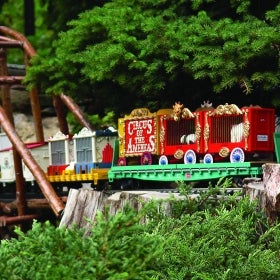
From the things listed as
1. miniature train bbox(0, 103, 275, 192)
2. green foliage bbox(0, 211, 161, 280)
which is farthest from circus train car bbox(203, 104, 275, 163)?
green foliage bbox(0, 211, 161, 280)

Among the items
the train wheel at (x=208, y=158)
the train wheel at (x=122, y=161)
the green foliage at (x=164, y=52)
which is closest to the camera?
the green foliage at (x=164, y=52)

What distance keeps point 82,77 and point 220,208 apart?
3768 mm

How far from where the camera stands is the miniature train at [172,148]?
9.13m

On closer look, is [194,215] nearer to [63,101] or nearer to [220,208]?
[220,208]

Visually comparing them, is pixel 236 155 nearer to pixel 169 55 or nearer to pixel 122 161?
pixel 169 55

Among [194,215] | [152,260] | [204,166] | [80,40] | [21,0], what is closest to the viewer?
[152,260]

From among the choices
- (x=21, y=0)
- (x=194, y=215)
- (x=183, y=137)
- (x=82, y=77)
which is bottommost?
(x=194, y=215)

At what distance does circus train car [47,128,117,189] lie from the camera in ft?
36.3

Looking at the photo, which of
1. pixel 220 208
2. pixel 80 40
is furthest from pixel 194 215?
pixel 80 40

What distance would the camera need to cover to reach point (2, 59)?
13.1m

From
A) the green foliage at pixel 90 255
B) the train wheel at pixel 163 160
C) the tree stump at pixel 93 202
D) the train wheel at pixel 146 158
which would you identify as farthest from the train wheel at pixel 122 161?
the green foliage at pixel 90 255

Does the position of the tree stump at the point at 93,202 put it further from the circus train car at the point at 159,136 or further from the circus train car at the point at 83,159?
the circus train car at the point at 83,159

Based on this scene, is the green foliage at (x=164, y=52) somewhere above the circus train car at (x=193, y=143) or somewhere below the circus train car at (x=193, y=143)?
above

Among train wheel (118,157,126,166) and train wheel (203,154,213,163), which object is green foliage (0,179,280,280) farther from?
train wheel (118,157,126,166)
